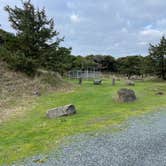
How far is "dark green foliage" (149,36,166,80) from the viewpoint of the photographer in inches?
1463

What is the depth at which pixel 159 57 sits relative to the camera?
124 ft

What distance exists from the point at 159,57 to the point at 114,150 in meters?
33.6

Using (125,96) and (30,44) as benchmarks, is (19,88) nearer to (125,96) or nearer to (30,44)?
A: (30,44)

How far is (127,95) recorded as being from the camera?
15.4 m

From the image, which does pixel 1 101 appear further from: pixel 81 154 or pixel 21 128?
pixel 81 154

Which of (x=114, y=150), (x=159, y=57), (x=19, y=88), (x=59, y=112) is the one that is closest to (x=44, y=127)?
(x=59, y=112)

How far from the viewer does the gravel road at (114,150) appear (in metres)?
5.59

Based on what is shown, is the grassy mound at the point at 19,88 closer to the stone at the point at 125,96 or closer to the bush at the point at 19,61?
the bush at the point at 19,61

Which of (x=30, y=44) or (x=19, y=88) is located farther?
(x=30, y=44)

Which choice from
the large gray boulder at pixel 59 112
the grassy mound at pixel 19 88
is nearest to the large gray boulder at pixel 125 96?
the large gray boulder at pixel 59 112

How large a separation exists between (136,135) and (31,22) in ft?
54.8

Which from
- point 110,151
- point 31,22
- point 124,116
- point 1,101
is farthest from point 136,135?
point 31,22

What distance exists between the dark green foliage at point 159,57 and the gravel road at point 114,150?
3010 cm

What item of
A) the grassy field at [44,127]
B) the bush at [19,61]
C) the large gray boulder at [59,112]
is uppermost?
the bush at [19,61]
